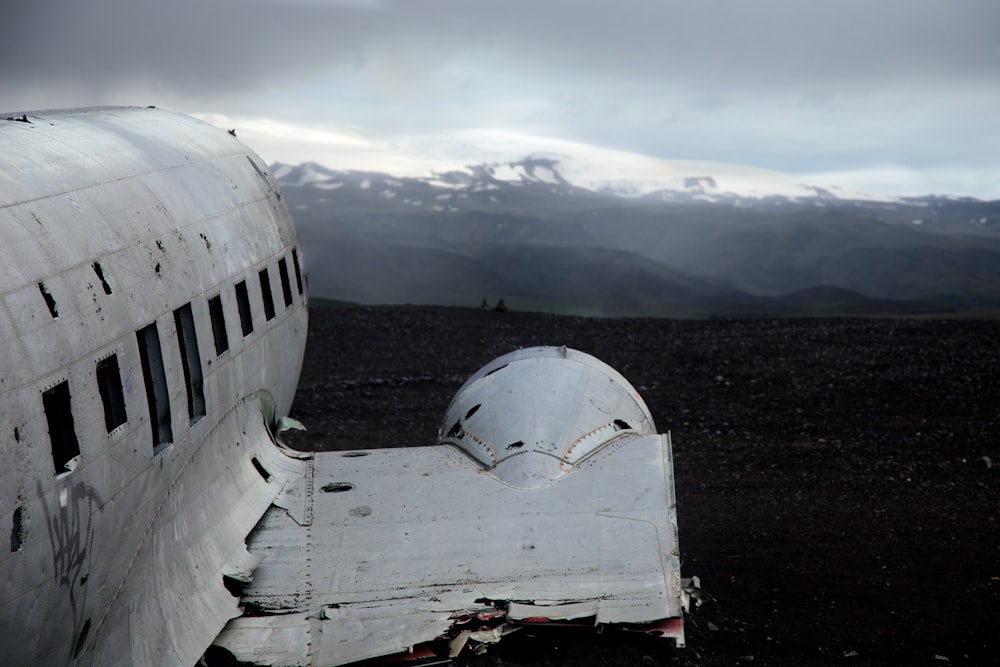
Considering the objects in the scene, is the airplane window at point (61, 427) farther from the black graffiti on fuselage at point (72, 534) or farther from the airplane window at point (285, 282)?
the airplane window at point (285, 282)

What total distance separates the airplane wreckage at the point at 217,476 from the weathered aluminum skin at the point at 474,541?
0.02m

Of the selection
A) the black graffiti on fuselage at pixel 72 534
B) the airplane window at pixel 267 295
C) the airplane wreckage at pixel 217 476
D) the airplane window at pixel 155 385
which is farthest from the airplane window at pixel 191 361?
the airplane window at pixel 267 295

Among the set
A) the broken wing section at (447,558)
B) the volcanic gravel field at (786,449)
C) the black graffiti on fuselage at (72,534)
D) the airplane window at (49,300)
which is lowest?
the volcanic gravel field at (786,449)

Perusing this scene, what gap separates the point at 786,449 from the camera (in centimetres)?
1625

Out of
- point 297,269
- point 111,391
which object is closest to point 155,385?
point 111,391

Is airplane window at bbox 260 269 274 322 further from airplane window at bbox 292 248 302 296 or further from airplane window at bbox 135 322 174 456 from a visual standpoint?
airplane window at bbox 135 322 174 456

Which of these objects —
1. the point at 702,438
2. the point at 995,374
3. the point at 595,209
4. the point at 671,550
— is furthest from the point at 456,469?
the point at 595,209

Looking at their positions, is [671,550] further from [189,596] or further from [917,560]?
[917,560]

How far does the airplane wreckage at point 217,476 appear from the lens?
5.71 meters

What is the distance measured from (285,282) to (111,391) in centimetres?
506

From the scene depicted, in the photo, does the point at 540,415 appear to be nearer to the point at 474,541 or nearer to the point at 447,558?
the point at 474,541

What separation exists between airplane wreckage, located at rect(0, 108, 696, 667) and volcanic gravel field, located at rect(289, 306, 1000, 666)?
0.82 metres

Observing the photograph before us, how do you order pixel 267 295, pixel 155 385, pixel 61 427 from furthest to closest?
1. pixel 267 295
2. pixel 155 385
3. pixel 61 427

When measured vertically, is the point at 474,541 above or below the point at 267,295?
below
